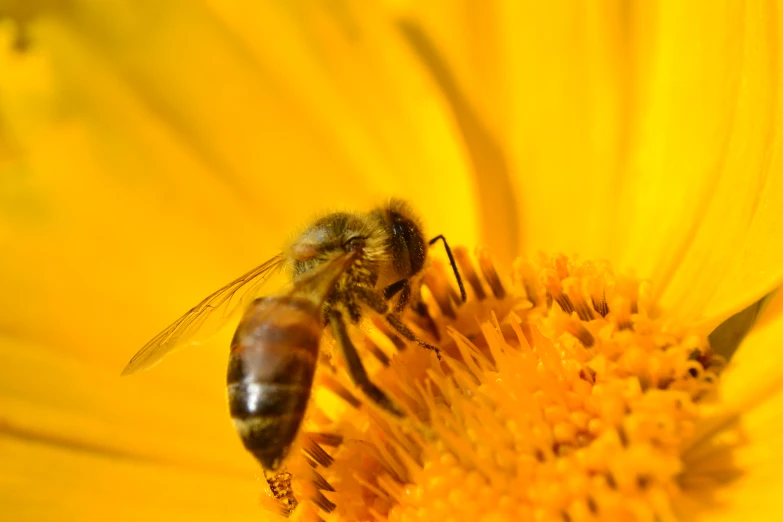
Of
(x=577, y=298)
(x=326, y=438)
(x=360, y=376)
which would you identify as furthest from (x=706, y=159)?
(x=326, y=438)

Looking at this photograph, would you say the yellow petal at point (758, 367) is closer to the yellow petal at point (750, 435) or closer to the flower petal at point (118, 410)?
the yellow petal at point (750, 435)

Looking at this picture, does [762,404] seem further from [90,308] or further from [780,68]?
[90,308]

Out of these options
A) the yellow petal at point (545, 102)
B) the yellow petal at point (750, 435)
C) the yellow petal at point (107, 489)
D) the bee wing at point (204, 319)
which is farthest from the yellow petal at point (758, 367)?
the yellow petal at point (107, 489)

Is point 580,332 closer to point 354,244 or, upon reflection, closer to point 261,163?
point 354,244

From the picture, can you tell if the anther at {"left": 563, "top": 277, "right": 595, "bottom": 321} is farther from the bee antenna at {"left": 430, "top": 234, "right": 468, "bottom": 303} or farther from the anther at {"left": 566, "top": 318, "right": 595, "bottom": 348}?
the bee antenna at {"left": 430, "top": 234, "right": 468, "bottom": 303}

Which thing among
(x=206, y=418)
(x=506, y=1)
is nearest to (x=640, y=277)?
(x=506, y=1)
